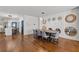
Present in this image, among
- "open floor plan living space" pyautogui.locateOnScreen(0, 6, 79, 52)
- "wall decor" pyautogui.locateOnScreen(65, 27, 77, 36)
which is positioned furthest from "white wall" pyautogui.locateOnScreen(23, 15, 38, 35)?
"wall decor" pyautogui.locateOnScreen(65, 27, 77, 36)

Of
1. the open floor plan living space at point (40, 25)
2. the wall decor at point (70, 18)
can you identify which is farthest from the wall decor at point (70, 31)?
the wall decor at point (70, 18)

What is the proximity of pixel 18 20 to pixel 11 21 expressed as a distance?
0.31 meters

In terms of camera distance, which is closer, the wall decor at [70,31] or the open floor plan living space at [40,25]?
the open floor plan living space at [40,25]

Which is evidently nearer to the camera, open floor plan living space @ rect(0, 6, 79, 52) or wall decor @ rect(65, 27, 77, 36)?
open floor plan living space @ rect(0, 6, 79, 52)

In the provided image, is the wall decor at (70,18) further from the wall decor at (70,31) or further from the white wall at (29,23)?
the white wall at (29,23)

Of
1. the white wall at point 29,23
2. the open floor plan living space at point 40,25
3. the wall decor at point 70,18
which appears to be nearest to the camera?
the open floor plan living space at point 40,25

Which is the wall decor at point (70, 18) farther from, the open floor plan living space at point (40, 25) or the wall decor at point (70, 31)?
the wall decor at point (70, 31)

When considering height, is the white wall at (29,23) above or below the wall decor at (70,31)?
above

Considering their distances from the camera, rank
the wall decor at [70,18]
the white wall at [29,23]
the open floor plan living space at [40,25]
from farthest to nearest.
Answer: the wall decor at [70,18] → the white wall at [29,23] → the open floor plan living space at [40,25]

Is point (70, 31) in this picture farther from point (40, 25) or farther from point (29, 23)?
point (29, 23)

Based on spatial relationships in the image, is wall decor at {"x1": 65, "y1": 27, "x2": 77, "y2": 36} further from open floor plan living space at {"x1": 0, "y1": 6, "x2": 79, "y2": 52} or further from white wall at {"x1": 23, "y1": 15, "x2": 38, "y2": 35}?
white wall at {"x1": 23, "y1": 15, "x2": 38, "y2": 35}

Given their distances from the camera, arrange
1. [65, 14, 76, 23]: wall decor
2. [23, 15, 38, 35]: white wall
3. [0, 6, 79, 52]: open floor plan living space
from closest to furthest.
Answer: [0, 6, 79, 52]: open floor plan living space < [23, 15, 38, 35]: white wall < [65, 14, 76, 23]: wall decor
